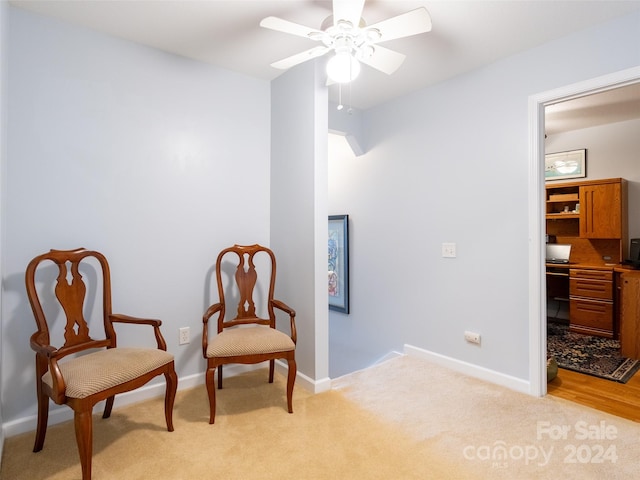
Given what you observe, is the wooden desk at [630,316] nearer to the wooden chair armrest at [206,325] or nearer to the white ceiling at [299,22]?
the white ceiling at [299,22]

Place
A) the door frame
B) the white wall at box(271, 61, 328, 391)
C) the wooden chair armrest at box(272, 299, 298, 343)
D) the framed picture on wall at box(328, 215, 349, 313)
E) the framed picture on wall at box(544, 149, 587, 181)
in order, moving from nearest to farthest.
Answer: the wooden chair armrest at box(272, 299, 298, 343) → the door frame → the white wall at box(271, 61, 328, 391) → the framed picture on wall at box(328, 215, 349, 313) → the framed picture on wall at box(544, 149, 587, 181)

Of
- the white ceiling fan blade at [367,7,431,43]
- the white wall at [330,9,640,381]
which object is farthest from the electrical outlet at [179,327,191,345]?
the white ceiling fan blade at [367,7,431,43]

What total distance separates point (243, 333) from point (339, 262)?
190 cm

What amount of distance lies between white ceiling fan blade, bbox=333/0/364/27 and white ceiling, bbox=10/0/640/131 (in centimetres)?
37

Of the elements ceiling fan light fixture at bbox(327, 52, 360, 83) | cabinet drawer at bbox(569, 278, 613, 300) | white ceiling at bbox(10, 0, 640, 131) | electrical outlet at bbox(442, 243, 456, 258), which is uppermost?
white ceiling at bbox(10, 0, 640, 131)

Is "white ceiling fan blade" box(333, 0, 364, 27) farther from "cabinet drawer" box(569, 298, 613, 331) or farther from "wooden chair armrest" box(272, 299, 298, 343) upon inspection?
"cabinet drawer" box(569, 298, 613, 331)

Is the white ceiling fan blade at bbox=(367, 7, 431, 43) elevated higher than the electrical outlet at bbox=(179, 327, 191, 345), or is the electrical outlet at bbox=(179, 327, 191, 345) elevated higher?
the white ceiling fan blade at bbox=(367, 7, 431, 43)

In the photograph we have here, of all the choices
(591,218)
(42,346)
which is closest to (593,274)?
(591,218)

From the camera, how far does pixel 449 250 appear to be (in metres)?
3.11

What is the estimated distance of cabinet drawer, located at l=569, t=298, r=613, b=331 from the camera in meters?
4.25

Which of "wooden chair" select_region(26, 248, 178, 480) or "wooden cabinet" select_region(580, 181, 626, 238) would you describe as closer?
"wooden chair" select_region(26, 248, 178, 480)

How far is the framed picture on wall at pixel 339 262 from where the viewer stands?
4.04 meters

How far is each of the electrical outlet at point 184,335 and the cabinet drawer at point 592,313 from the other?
448 centimetres

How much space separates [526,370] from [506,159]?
1.55 m
